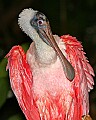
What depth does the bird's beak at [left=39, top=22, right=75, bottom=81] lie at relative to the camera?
342cm

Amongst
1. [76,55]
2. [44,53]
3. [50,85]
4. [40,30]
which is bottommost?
[50,85]

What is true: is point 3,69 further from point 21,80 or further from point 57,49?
point 57,49

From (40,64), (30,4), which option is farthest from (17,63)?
(30,4)

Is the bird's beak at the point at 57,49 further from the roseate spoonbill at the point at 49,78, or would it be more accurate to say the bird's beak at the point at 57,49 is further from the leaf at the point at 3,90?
the leaf at the point at 3,90

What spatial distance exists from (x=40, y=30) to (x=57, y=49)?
0.47ft

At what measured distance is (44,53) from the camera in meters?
3.57

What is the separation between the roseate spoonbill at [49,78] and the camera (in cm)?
358

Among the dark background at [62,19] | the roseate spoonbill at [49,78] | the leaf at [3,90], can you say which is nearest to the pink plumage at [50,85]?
the roseate spoonbill at [49,78]

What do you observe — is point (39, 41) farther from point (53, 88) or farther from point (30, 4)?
point (30, 4)

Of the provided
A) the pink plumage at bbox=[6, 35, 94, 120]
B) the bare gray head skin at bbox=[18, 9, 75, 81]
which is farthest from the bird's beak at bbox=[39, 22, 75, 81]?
the pink plumage at bbox=[6, 35, 94, 120]

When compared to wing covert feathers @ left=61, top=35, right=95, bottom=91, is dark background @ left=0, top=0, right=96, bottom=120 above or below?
below

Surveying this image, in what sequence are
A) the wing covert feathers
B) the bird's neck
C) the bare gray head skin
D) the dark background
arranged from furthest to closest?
1. the dark background
2. the wing covert feathers
3. the bird's neck
4. the bare gray head skin

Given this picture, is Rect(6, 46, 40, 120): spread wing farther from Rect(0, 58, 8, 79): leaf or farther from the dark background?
the dark background

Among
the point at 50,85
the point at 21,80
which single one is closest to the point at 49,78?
the point at 50,85
